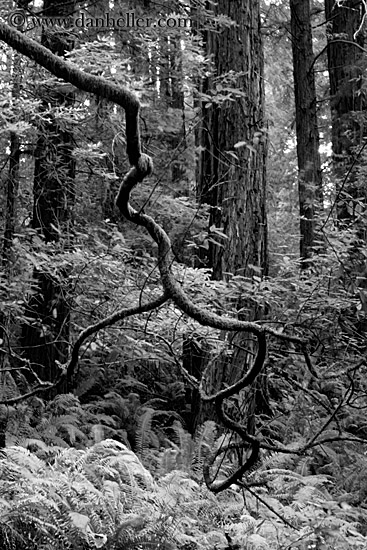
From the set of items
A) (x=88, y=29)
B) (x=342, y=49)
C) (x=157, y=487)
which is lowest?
(x=157, y=487)

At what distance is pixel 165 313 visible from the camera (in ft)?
18.1

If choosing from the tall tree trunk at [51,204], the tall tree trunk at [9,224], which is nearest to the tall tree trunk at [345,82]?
the tall tree trunk at [51,204]

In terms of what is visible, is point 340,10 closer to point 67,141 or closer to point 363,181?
point 363,181

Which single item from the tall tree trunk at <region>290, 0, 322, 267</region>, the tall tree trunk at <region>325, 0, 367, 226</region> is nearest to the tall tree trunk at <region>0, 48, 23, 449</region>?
the tall tree trunk at <region>325, 0, 367, 226</region>

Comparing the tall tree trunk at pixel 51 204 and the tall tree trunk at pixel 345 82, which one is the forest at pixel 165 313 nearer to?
the tall tree trunk at pixel 51 204

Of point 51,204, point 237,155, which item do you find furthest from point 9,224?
point 237,155

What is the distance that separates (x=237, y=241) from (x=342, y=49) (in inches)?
267

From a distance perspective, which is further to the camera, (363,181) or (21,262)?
(363,181)

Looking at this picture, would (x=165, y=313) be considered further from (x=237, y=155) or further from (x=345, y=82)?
→ (x=345, y=82)

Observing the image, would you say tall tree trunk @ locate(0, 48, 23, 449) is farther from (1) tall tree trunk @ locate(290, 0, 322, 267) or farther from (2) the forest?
(1) tall tree trunk @ locate(290, 0, 322, 267)

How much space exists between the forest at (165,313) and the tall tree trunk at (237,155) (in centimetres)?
2

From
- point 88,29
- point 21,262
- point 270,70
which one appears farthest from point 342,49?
point 21,262

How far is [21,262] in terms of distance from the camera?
586cm

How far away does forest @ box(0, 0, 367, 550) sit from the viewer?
4.01 m
